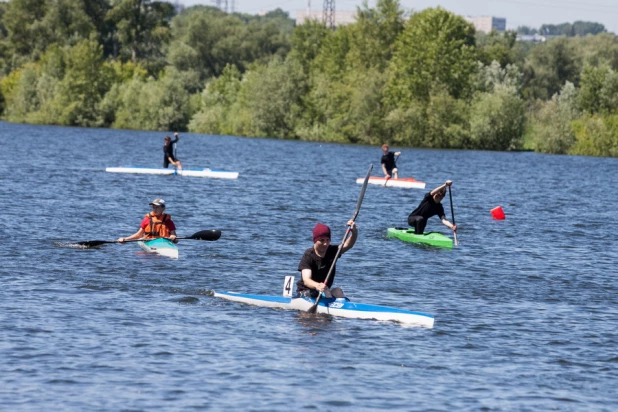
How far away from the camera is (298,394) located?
15.2m

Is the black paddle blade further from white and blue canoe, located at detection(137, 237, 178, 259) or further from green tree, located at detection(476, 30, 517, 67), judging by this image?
green tree, located at detection(476, 30, 517, 67)

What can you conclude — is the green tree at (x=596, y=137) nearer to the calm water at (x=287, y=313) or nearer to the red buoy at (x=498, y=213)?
the calm water at (x=287, y=313)

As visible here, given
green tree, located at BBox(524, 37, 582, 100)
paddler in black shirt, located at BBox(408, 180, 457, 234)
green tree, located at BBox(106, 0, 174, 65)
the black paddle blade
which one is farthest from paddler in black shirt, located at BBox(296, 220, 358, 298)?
green tree, located at BBox(524, 37, 582, 100)

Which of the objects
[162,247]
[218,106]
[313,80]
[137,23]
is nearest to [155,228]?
[162,247]

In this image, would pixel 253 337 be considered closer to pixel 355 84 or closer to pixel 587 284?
pixel 587 284

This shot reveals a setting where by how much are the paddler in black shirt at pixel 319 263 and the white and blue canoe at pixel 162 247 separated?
6.93 m

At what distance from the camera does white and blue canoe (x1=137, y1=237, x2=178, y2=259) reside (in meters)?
26.5

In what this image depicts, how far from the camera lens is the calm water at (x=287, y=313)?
1534cm

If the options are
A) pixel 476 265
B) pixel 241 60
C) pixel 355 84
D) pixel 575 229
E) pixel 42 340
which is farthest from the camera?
pixel 241 60

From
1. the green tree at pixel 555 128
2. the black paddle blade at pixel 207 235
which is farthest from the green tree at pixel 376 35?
the black paddle blade at pixel 207 235

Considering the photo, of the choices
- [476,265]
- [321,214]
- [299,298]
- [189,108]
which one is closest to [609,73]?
[189,108]

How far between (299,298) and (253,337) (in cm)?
215

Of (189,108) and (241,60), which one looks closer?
(189,108)

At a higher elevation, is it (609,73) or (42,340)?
(609,73)
